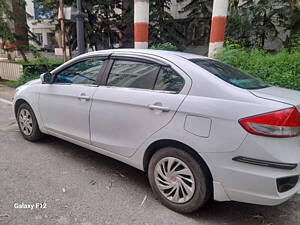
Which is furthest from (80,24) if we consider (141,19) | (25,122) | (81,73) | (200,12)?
(200,12)

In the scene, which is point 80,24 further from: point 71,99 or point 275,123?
point 275,123

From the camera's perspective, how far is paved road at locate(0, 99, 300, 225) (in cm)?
225

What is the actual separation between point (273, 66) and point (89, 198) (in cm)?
472

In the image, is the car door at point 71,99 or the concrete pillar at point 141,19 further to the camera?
the concrete pillar at point 141,19

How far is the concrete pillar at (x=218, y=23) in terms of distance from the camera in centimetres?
771

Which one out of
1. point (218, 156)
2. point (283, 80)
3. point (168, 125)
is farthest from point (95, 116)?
point (283, 80)

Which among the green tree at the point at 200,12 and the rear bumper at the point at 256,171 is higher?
the green tree at the point at 200,12

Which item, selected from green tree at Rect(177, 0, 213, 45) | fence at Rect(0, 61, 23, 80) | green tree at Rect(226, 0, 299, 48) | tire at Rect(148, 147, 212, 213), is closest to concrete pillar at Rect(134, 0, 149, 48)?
green tree at Rect(226, 0, 299, 48)

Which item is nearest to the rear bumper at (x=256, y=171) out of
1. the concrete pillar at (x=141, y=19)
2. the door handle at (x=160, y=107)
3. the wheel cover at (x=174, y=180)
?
the wheel cover at (x=174, y=180)

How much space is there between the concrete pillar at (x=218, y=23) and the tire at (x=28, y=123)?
585 centimetres

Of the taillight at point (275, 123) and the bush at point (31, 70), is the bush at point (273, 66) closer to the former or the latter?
the taillight at point (275, 123)

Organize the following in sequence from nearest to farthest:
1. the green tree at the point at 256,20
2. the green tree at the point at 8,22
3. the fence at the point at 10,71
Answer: the fence at the point at 10,71 → the green tree at the point at 8,22 → the green tree at the point at 256,20

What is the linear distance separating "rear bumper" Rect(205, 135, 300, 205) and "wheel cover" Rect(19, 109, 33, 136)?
313cm

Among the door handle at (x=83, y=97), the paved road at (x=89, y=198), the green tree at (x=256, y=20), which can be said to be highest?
the green tree at (x=256, y=20)
